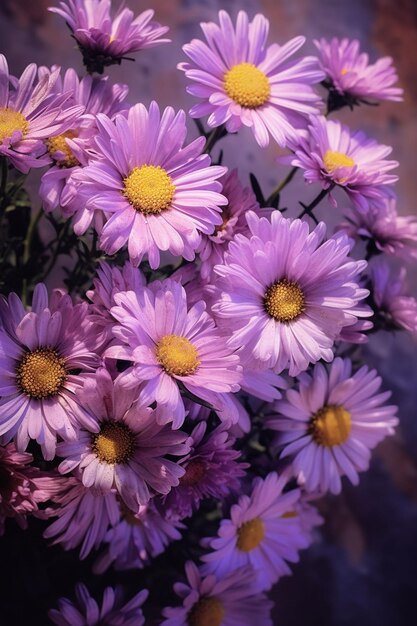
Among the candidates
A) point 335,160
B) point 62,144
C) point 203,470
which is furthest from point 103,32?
point 203,470

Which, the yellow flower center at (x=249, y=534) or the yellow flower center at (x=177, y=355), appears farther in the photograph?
the yellow flower center at (x=249, y=534)

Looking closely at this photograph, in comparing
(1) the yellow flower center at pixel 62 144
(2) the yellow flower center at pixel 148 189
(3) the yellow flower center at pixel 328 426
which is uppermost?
(2) the yellow flower center at pixel 148 189

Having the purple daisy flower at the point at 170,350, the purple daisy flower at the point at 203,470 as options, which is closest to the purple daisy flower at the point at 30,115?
the purple daisy flower at the point at 170,350

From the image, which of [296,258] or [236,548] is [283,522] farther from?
[296,258]

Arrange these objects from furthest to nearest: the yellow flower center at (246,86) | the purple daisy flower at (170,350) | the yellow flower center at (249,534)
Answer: the yellow flower center at (249,534) < the yellow flower center at (246,86) < the purple daisy flower at (170,350)

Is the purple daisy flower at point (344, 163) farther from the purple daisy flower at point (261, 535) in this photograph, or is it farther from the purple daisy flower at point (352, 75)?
the purple daisy flower at point (261, 535)

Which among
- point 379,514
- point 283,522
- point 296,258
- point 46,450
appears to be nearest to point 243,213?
point 296,258
